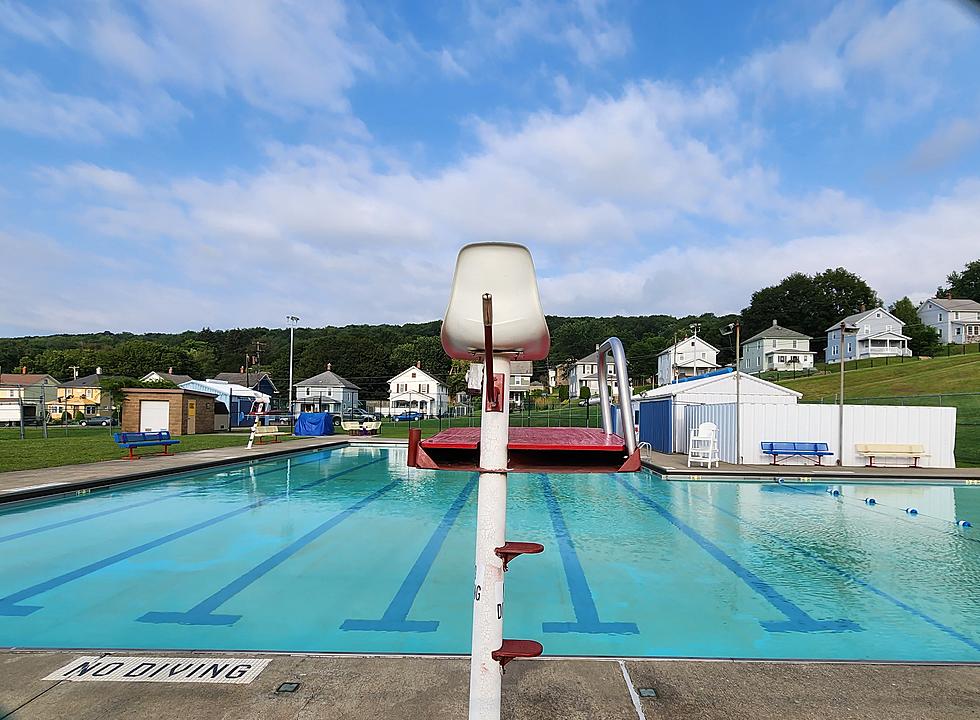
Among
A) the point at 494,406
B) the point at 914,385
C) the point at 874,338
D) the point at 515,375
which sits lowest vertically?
the point at 494,406

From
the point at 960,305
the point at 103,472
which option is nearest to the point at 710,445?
the point at 103,472

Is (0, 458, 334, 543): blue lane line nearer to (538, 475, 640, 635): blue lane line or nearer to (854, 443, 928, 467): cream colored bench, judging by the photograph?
(538, 475, 640, 635): blue lane line

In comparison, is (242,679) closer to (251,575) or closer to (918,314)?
(251,575)

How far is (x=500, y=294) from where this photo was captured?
181cm

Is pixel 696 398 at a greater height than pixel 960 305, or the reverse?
pixel 960 305

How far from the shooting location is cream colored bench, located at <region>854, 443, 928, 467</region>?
16.4m

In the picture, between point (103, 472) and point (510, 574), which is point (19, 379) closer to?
point (103, 472)

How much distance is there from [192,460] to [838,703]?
51.6ft

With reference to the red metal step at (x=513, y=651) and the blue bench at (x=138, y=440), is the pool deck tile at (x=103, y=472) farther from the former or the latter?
the red metal step at (x=513, y=651)

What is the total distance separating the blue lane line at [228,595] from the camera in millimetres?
4879

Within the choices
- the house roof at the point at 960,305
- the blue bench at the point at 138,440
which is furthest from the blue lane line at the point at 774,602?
the house roof at the point at 960,305

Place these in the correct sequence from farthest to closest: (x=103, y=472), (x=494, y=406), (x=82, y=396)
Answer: (x=82, y=396) → (x=103, y=472) → (x=494, y=406)

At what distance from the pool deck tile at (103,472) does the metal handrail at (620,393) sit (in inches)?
397

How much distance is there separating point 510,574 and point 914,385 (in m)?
42.0
